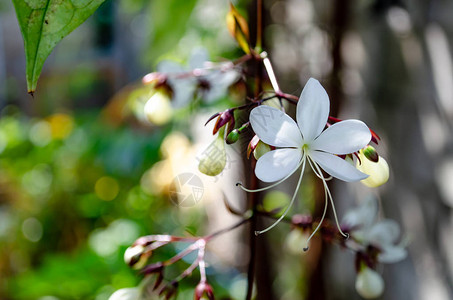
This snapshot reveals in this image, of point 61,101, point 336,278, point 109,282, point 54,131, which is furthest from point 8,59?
point 336,278

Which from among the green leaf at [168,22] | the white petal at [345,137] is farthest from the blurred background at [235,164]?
the white petal at [345,137]

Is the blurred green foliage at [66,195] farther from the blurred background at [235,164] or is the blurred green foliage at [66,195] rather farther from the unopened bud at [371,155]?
the unopened bud at [371,155]

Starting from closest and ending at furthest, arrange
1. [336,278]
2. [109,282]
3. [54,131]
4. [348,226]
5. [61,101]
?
[348,226], [109,282], [336,278], [54,131], [61,101]

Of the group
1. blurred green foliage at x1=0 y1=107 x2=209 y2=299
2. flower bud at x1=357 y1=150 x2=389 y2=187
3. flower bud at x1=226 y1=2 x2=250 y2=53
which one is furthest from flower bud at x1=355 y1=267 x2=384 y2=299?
blurred green foliage at x1=0 y1=107 x2=209 y2=299

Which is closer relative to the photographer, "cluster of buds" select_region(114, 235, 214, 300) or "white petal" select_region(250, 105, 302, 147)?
"white petal" select_region(250, 105, 302, 147)

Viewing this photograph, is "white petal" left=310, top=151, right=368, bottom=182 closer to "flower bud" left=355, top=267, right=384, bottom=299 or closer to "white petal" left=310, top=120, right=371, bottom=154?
"white petal" left=310, top=120, right=371, bottom=154

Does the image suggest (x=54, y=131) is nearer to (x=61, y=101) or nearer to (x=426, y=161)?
(x=61, y=101)

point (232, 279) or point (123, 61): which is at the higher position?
point (232, 279)
